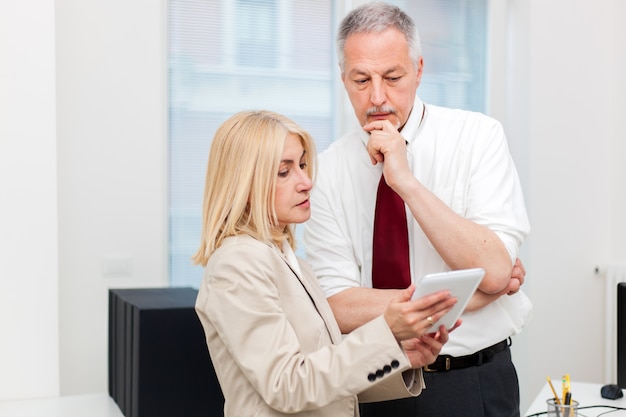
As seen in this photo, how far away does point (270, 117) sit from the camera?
1.61m

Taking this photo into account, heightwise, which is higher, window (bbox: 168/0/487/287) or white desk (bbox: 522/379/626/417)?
window (bbox: 168/0/487/287)

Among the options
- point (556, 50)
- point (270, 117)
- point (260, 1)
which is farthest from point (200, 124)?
point (270, 117)

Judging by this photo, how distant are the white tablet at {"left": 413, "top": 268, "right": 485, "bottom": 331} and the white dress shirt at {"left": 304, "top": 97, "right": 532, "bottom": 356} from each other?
0.37m

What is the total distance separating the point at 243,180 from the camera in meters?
1.54

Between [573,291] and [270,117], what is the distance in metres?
2.87

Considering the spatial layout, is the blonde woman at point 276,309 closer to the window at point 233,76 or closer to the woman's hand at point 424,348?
the woman's hand at point 424,348

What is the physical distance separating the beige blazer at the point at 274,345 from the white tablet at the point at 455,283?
0.37 ft

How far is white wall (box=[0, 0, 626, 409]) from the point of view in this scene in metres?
2.46

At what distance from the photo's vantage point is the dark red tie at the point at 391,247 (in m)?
1.90

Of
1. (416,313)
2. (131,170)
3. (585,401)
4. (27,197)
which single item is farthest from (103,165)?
(416,313)

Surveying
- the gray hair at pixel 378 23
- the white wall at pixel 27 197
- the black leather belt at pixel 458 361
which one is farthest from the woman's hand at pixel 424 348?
the white wall at pixel 27 197

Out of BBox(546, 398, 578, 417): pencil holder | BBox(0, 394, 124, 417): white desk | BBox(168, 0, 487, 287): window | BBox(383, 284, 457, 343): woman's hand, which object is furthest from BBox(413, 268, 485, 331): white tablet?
BBox(168, 0, 487, 287): window

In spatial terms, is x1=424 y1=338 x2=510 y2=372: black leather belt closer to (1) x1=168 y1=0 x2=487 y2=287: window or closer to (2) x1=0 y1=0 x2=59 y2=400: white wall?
(2) x1=0 y1=0 x2=59 y2=400: white wall

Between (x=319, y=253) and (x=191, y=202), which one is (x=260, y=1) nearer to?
(x=191, y=202)
